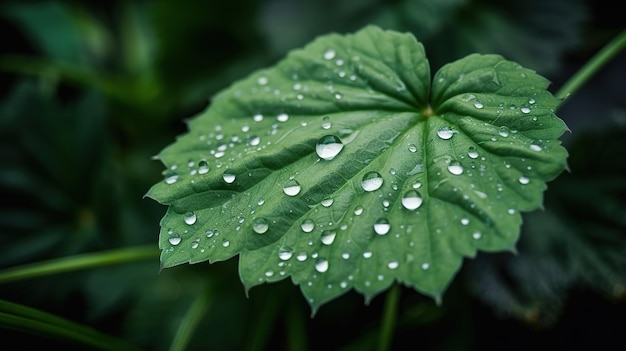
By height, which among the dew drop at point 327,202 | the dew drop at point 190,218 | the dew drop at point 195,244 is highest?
the dew drop at point 327,202

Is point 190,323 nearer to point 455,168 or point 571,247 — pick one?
point 455,168

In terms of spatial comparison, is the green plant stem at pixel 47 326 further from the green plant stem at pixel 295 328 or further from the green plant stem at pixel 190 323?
the green plant stem at pixel 295 328

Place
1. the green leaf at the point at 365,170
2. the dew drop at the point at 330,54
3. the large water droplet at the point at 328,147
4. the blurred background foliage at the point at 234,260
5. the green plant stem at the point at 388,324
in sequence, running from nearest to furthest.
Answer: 1. the green leaf at the point at 365,170
2. the large water droplet at the point at 328,147
3. the dew drop at the point at 330,54
4. the green plant stem at the point at 388,324
5. the blurred background foliage at the point at 234,260

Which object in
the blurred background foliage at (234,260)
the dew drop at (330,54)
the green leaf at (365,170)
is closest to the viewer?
the green leaf at (365,170)

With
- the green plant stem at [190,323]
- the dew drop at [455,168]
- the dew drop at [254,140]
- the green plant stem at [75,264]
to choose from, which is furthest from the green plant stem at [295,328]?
the dew drop at [455,168]

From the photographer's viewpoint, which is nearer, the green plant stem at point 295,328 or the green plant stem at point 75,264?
the green plant stem at point 75,264

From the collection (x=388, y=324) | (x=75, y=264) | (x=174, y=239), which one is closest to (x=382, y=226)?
(x=174, y=239)

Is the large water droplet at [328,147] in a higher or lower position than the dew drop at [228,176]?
higher
